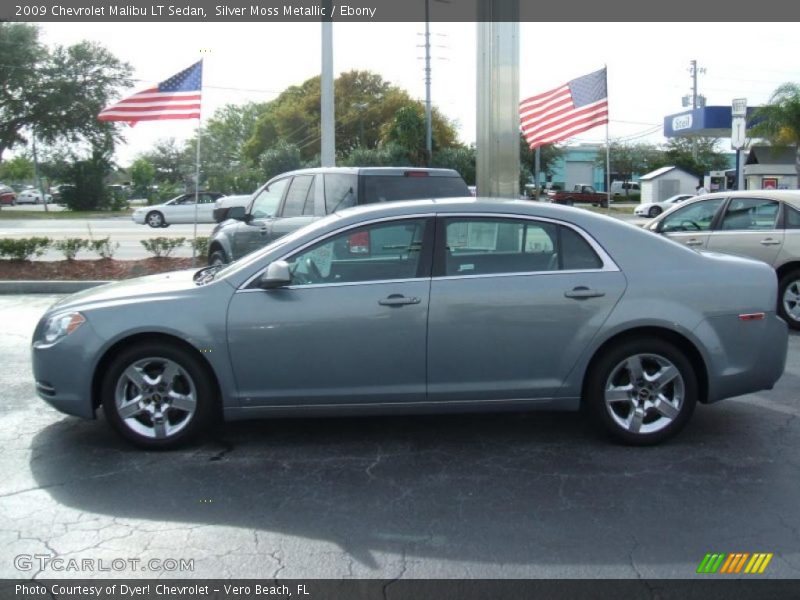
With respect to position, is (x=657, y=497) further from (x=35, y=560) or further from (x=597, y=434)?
(x=35, y=560)

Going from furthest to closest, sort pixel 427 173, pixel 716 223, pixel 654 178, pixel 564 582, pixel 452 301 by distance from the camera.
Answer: pixel 654 178
pixel 716 223
pixel 427 173
pixel 452 301
pixel 564 582

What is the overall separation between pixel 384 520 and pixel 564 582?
103 centimetres

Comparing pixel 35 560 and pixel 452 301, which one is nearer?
pixel 35 560

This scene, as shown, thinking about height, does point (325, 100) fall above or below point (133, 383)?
above

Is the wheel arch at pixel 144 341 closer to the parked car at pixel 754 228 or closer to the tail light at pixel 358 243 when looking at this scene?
the tail light at pixel 358 243

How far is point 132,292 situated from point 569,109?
1016cm

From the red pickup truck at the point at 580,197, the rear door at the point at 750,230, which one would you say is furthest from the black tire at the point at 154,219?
the red pickup truck at the point at 580,197

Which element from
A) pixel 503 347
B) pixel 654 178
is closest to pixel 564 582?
pixel 503 347

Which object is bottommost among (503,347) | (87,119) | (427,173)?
(503,347)

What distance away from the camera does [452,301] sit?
200 inches

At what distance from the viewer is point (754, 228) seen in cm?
950

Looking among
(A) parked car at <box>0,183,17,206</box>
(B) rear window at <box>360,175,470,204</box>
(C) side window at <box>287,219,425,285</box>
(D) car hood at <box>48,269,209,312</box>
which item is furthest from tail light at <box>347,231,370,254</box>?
(A) parked car at <box>0,183,17,206</box>

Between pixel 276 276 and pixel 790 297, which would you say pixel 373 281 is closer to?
pixel 276 276

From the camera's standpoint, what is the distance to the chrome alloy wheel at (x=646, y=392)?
5.17 meters
